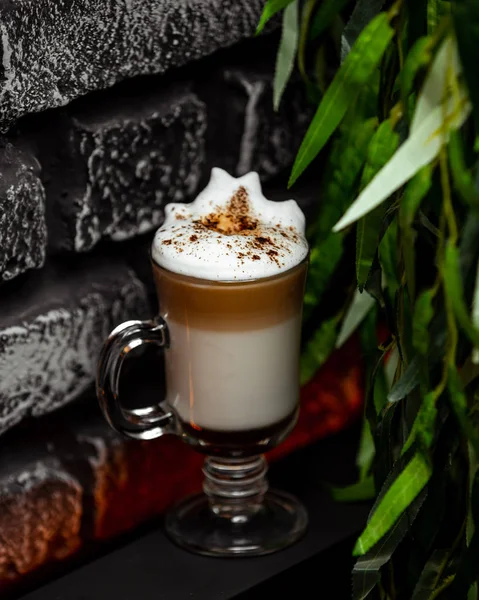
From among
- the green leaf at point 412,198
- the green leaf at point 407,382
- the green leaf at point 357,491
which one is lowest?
the green leaf at point 357,491

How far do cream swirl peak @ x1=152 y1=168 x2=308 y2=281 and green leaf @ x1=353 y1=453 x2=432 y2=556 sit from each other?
0.23m

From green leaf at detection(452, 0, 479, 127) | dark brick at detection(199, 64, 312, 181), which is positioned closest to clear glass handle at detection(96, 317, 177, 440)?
dark brick at detection(199, 64, 312, 181)

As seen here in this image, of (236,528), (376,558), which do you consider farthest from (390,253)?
(236,528)

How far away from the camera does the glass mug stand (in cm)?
94

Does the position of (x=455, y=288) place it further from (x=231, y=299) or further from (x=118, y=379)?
(x=118, y=379)

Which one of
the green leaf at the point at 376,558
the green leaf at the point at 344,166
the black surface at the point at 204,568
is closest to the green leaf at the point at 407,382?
the green leaf at the point at 376,558

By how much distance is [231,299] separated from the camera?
0.93 metres

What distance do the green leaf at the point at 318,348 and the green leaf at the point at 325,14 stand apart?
30cm

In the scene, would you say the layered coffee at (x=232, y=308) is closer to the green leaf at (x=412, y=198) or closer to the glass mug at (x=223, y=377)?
the glass mug at (x=223, y=377)

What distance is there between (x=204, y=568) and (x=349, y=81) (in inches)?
A: 20.2

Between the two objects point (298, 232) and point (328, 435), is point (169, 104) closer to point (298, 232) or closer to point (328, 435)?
point (298, 232)

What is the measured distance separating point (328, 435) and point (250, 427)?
32cm

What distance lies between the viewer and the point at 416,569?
0.90m

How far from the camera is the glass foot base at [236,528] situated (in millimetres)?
1065
